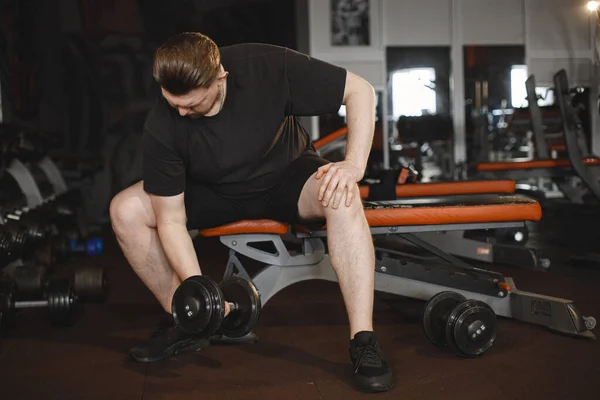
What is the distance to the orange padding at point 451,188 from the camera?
10.1 feet

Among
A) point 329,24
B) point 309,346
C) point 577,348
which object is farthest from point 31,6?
point 577,348

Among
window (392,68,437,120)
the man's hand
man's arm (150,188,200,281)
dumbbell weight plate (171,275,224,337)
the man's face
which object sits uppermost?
window (392,68,437,120)

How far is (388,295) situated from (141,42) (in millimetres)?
3930

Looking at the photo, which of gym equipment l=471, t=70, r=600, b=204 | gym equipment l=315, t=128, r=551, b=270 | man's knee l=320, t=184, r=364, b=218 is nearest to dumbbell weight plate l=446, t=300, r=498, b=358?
man's knee l=320, t=184, r=364, b=218

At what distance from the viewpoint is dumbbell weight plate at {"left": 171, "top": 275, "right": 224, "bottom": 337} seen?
152 cm

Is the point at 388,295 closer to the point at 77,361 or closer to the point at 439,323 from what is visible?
the point at 439,323

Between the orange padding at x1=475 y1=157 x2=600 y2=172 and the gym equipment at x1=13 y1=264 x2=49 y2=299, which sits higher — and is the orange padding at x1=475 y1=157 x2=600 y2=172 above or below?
above

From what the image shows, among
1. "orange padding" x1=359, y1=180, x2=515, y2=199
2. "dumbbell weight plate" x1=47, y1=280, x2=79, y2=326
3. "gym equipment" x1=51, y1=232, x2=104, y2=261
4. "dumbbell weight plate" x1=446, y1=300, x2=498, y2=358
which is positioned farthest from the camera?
"gym equipment" x1=51, y1=232, x2=104, y2=261

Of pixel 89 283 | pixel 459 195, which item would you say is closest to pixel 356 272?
pixel 89 283

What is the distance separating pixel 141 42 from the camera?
5738mm

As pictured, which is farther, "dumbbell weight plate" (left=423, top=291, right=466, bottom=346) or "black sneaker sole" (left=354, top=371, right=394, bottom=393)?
"dumbbell weight plate" (left=423, top=291, right=466, bottom=346)

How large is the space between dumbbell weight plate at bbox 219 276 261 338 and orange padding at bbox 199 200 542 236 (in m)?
0.35

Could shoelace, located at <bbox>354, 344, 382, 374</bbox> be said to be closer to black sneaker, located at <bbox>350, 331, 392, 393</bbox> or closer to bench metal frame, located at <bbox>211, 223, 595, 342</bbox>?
black sneaker, located at <bbox>350, 331, 392, 393</bbox>

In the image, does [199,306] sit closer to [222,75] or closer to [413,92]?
[222,75]
